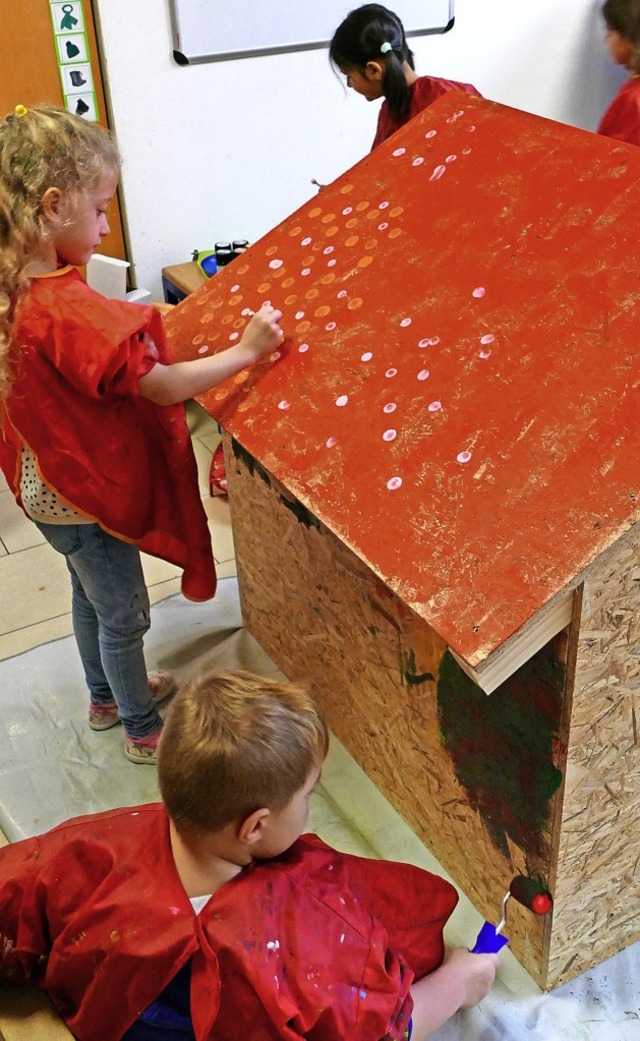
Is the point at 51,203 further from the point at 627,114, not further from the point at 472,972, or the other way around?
the point at 627,114

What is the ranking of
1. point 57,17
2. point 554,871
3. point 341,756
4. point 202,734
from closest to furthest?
point 202,734
point 554,871
point 341,756
point 57,17

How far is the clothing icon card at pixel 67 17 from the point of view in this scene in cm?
267

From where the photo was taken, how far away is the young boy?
3.13ft

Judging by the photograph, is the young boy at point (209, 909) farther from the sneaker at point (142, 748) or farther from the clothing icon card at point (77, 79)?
the clothing icon card at point (77, 79)

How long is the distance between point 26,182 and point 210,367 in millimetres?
356

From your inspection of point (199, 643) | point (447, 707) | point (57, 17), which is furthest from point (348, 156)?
point (447, 707)

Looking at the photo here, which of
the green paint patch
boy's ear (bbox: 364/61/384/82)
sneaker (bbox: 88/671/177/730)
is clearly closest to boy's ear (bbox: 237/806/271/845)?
the green paint patch

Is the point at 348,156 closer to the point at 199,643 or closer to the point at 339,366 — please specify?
the point at 199,643

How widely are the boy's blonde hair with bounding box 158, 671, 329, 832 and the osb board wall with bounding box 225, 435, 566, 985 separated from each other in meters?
0.32

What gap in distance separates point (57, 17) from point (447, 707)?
2.32m

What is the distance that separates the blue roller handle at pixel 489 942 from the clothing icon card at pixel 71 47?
2.56m

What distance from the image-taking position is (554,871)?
1260 mm

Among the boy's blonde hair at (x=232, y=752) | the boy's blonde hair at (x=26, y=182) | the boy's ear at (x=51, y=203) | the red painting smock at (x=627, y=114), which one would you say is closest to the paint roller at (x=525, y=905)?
the boy's blonde hair at (x=232, y=752)

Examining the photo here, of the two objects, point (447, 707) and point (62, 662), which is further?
point (62, 662)
